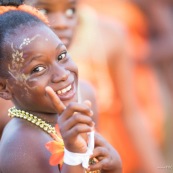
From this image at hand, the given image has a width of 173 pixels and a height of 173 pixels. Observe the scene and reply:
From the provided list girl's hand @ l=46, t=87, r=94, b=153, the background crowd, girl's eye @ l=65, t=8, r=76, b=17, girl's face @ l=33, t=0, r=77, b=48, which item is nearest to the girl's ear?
girl's hand @ l=46, t=87, r=94, b=153

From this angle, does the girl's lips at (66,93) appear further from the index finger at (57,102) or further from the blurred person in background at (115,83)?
the blurred person in background at (115,83)

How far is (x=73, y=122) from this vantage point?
4820 mm

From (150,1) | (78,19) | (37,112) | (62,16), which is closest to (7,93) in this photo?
(37,112)

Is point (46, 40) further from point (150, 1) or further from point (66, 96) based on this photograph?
point (150, 1)

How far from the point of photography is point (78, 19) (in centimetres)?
747

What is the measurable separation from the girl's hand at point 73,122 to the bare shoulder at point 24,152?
0.34 meters

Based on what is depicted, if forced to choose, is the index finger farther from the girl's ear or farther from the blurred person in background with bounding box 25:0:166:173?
the blurred person in background with bounding box 25:0:166:173

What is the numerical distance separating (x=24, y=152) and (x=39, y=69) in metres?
0.40

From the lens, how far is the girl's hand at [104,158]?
5086mm

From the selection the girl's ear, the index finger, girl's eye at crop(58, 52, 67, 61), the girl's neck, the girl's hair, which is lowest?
the index finger

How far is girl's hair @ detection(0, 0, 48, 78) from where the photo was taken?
17.5 ft

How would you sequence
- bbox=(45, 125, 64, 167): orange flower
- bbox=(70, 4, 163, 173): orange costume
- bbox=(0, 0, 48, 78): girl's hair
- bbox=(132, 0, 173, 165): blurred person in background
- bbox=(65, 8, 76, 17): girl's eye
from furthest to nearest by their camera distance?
bbox=(132, 0, 173, 165): blurred person in background → bbox=(70, 4, 163, 173): orange costume → bbox=(65, 8, 76, 17): girl's eye → bbox=(0, 0, 48, 78): girl's hair → bbox=(45, 125, 64, 167): orange flower

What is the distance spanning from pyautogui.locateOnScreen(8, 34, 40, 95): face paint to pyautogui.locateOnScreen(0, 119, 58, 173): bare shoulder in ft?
0.68

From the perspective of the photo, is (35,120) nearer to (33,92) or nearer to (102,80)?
(33,92)
